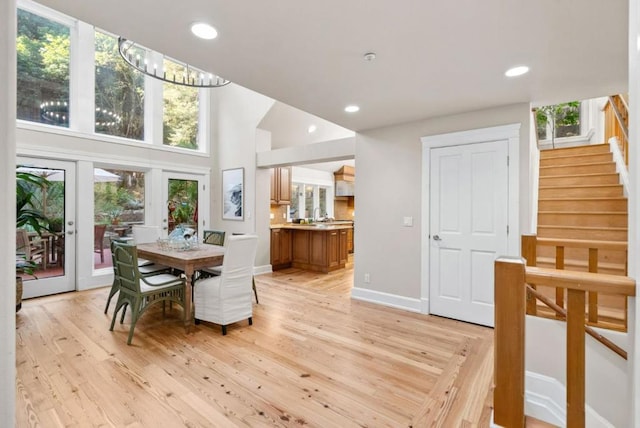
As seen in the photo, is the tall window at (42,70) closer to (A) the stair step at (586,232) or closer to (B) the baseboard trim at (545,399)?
(B) the baseboard trim at (545,399)

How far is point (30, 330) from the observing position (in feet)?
10.2

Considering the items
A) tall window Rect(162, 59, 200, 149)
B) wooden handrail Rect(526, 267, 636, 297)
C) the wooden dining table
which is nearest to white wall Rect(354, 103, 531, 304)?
the wooden dining table

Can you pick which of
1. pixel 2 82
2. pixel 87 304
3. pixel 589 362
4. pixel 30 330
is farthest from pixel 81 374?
pixel 589 362

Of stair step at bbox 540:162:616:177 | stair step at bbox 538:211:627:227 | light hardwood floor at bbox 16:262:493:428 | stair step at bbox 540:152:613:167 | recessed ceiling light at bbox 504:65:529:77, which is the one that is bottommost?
light hardwood floor at bbox 16:262:493:428

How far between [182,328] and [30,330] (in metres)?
1.49

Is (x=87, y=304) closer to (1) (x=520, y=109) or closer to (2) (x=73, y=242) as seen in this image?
(2) (x=73, y=242)

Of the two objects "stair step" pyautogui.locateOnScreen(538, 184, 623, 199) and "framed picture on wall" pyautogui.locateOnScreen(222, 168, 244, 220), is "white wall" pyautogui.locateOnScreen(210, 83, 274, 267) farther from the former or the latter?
"stair step" pyautogui.locateOnScreen(538, 184, 623, 199)

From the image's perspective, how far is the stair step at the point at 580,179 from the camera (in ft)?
14.1

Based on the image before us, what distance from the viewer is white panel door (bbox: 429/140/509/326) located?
10.8ft

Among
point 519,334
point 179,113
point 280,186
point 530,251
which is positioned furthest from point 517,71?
point 179,113

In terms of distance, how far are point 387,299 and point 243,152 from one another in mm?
3773

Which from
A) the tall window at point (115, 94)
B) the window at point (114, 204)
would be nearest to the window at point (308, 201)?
the window at point (114, 204)

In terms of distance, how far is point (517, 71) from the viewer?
2465 mm

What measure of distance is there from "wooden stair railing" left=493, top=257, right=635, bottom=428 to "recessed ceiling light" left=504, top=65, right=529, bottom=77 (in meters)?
1.91
